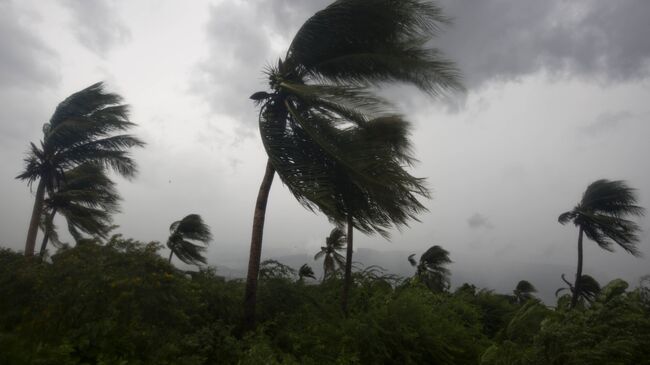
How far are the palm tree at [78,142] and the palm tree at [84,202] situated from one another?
71 cm

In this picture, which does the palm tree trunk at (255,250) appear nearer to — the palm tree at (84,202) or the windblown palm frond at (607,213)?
the palm tree at (84,202)

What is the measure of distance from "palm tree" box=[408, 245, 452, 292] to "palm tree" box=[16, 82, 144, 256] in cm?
1747

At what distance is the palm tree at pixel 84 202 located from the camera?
1327 cm

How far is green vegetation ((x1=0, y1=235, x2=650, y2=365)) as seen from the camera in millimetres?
5246

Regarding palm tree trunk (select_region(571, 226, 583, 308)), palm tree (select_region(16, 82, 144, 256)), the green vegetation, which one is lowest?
the green vegetation

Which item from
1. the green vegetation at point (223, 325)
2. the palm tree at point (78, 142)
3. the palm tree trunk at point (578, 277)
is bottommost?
the green vegetation at point (223, 325)

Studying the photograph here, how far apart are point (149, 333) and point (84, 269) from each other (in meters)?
2.02

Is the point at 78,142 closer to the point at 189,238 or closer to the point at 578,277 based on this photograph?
the point at 189,238

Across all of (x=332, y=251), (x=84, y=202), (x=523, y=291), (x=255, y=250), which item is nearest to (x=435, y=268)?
(x=332, y=251)

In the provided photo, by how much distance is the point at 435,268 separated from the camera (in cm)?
2197

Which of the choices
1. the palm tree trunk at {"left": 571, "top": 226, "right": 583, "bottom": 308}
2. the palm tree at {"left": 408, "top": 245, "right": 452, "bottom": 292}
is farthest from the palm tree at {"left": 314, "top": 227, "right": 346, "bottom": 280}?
the palm tree trunk at {"left": 571, "top": 226, "right": 583, "bottom": 308}

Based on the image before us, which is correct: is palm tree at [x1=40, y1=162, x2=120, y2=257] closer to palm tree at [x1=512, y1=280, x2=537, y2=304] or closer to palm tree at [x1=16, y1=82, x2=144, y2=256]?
palm tree at [x1=16, y1=82, x2=144, y2=256]

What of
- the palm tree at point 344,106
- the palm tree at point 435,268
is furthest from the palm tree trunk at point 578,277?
the palm tree at point 344,106

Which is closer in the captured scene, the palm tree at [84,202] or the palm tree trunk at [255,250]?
the palm tree trunk at [255,250]
